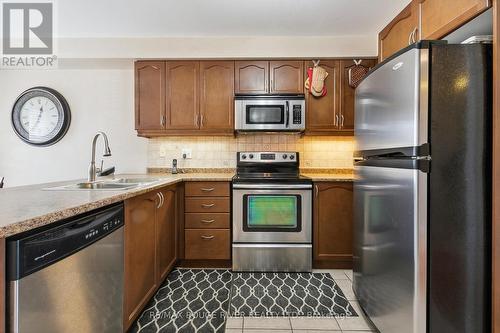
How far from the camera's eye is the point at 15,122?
3080 mm

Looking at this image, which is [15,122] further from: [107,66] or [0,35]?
[107,66]

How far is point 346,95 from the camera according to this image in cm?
275

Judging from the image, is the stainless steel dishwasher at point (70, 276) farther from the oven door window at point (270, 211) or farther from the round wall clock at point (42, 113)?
the round wall clock at point (42, 113)

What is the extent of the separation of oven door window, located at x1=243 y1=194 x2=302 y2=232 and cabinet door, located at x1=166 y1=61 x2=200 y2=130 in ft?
3.41

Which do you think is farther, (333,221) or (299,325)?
(333,221)

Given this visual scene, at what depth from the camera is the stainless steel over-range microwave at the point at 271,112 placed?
2682mm

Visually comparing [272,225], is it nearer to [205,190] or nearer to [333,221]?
[333,221]

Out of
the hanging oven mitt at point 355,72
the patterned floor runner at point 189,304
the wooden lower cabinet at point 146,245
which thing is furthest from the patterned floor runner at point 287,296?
the hanging oven mitt at point 355,72

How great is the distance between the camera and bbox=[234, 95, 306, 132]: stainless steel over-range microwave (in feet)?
8.80

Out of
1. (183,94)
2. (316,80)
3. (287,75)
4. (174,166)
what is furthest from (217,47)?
(174,166)

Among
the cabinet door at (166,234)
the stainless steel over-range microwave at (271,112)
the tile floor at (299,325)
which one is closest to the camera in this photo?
the tile floor at (299,325)

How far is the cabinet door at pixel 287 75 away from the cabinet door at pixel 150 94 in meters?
1.19

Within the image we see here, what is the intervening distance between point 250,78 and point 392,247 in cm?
210

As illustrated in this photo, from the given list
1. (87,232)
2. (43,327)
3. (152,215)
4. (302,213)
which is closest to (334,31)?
(302,213)
